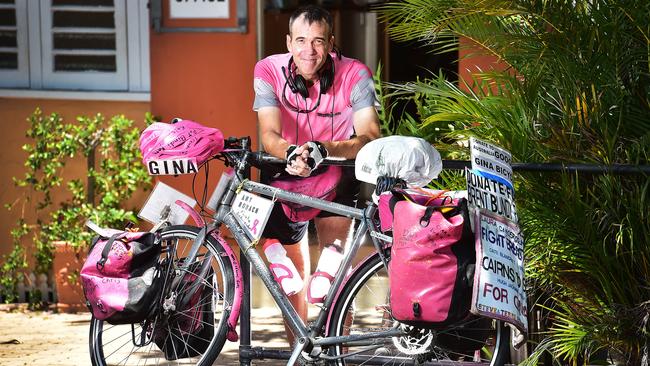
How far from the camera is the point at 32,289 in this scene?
29.6 ft

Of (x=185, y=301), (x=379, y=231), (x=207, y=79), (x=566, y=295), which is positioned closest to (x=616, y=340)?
(x=566, y=295)

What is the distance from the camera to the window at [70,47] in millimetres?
9523

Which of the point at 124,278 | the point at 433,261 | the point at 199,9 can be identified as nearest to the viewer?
the point at 433,261

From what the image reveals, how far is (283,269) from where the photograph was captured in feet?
19.9

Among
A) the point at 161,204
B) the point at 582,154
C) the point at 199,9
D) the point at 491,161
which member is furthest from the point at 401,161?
the point at 199,9

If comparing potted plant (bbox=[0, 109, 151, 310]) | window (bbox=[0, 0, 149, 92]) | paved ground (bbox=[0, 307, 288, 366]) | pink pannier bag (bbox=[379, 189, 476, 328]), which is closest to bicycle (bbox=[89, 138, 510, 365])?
pink pannier bag (bbox=[379, 189, 476, 328])

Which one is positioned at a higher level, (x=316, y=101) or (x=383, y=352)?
(x=316, y=101)

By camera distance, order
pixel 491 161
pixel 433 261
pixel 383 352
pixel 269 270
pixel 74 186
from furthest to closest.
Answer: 1. pixel 74 186
2. pixel 269 270
3. pixel 383 352
4. pixel 491 161
5. pixel 433 261

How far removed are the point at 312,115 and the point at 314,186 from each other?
1.27 feet

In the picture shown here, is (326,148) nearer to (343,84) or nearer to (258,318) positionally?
(343,84)

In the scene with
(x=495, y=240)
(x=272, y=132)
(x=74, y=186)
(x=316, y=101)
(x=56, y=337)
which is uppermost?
(x=316, y=101)

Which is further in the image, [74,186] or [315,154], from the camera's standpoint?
[74,186]

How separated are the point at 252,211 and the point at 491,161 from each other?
3.77 ft

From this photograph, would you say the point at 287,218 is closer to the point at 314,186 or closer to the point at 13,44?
the point at 314,186
